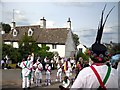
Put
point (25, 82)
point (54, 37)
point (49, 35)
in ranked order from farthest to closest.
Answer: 1. point (49, 35)
2. point (54, 37)
3. point (25, 82)

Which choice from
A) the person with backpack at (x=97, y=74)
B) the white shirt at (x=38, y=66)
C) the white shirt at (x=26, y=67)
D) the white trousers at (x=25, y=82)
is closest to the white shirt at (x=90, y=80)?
the person with backpack at (x=97, y=74)

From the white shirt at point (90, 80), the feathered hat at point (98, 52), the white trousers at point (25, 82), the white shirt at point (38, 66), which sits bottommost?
the white trousers at point (25, 82)

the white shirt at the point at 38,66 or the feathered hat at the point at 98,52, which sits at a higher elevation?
the feathered hat at the point at 98,52

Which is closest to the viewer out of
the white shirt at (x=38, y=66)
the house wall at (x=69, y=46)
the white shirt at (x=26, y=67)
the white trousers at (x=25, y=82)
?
the white shirt at (x=26, y=67)

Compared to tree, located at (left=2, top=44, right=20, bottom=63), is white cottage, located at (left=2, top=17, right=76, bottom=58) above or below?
above

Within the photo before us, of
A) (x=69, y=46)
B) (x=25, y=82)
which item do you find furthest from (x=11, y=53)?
(x=25, y=82)

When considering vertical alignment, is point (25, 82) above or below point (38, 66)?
below

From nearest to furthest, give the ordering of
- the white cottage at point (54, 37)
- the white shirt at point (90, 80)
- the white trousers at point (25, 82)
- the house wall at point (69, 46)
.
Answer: the white shirt at point (90, 80) → the white trousers at point (25, 82) → the white cottage at point (54, 37) → the house wall at point (69, 46)

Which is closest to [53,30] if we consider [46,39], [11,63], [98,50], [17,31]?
[46,39]

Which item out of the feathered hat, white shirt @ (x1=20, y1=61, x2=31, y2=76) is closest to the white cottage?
white shirt @ (x1=20, y1=61, x2=31, y2=76)

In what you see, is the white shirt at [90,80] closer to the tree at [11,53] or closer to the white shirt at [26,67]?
the white shirt at [26,67]

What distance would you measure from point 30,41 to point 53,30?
1224cm

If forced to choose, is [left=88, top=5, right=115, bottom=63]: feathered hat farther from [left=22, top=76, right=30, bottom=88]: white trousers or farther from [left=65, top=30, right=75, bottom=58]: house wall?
[left=65, top=30, right=75, bottom=58]: house wall

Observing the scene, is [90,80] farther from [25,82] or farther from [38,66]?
[38,66]
